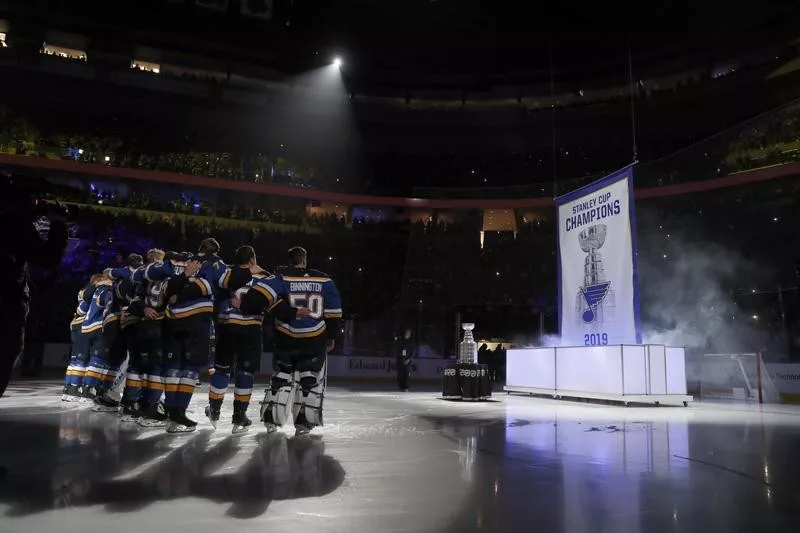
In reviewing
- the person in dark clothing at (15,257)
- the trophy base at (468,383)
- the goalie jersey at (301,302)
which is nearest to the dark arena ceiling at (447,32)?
the trophy base at (468,383)

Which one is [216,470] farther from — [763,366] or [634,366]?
[763,366]

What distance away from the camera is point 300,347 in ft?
18.6

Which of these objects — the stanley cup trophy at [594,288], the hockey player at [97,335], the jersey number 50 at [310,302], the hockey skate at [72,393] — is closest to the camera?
the jersey number 50 at [310,302]

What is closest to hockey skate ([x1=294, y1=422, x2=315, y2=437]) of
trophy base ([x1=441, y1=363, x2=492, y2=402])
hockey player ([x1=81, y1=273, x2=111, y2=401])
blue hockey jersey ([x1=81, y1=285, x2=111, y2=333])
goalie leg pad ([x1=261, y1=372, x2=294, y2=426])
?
goalie leg pad ([x1=261, y1=372, x2=294, y2=426])

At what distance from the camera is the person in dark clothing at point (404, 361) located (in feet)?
48.9

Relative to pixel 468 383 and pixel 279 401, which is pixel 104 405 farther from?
pixel 468 383

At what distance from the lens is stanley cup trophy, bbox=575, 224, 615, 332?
11234 mm

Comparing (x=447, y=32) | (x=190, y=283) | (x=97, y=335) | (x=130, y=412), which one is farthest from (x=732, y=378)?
(x=447, y=32)

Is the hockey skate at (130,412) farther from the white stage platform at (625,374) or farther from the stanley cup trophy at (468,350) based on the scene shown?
the white stage platform at (625,374)

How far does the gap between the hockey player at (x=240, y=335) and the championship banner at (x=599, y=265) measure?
724 cm

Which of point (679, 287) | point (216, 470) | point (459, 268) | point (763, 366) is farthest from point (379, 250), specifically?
point (216, 470)

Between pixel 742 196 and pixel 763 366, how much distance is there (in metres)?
7.74

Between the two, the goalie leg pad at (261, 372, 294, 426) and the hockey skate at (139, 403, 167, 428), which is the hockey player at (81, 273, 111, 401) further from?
the goalie leg pad at (261, 372, 294, 426)

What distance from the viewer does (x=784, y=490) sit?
3.39 metres
